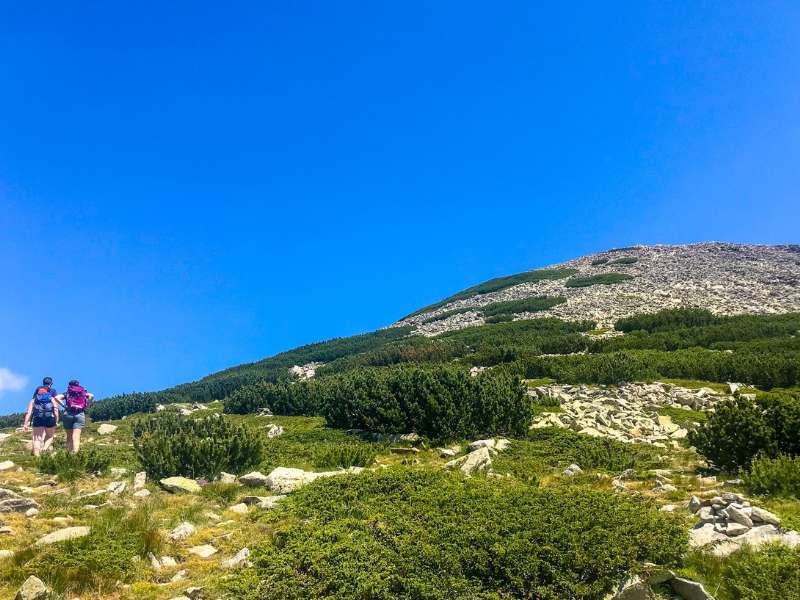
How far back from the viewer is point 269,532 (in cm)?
689

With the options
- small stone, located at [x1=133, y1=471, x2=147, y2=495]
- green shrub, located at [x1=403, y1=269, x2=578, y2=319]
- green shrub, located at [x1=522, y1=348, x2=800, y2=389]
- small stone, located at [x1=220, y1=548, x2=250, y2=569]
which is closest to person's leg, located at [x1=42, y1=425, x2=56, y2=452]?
small stone, located at [x1=133, y1=471, x2=147, y2=495]

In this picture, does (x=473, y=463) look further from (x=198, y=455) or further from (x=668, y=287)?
(x=668, y=287)

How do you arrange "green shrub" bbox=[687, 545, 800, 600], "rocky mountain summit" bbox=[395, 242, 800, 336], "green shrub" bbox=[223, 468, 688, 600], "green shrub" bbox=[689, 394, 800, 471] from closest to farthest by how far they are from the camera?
"green shrub" bbox=[687, 545, 800, 600] < "green shrub" bbox=[223, 468, 688, 600] < "green shrub" bbox=[689, 394, 800, 471] < "rocky mountain summit" bbox=[395, 242, 800, 336]

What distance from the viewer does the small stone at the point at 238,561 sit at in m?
5.87

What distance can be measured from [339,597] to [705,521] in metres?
4.40

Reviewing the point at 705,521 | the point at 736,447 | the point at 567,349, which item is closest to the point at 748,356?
the point at 567,349

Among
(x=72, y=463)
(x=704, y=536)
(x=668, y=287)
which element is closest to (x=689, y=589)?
(x=704, y=536)

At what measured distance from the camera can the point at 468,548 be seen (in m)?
5.42

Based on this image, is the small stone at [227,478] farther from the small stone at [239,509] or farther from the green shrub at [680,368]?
the green shrub at [680,368]

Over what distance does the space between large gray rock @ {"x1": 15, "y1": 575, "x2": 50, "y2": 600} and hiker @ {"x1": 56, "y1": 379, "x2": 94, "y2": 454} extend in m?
9.06

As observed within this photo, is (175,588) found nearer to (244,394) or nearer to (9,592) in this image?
(9,592)

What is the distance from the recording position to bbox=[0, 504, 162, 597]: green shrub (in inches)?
215

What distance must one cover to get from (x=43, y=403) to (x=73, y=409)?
725 millimetres

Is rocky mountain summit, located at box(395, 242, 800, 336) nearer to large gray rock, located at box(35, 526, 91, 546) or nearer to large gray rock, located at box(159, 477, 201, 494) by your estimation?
large gray rock, located at box(159, 477, 201, 494)
